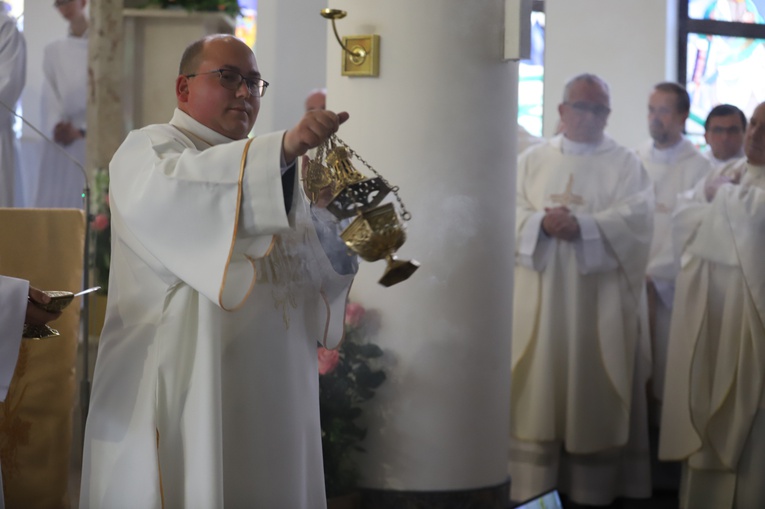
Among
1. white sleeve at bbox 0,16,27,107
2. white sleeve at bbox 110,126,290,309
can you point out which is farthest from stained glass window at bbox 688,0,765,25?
white sleeve at bbox 110,126,290,309

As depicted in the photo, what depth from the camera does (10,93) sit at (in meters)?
5.72

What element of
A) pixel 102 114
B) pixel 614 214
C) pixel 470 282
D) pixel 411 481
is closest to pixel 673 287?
pixel 614 214

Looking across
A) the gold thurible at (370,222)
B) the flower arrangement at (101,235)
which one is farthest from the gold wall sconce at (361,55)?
the gold thurible at (370,222)

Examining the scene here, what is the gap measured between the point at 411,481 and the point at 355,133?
1573mm

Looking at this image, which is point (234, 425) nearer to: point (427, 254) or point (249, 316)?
point (249, 316)

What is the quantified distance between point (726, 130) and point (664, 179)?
0.48 meters

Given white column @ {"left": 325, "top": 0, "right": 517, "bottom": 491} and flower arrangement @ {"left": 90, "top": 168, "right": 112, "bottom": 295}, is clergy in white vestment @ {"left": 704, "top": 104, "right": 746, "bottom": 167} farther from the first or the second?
flower arrangement @ {"left": 90, "top": 168, "right": 112, "bottom": 295}

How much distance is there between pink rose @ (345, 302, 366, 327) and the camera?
4504mm

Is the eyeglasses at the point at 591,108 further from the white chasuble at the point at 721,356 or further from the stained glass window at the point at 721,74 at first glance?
the white chasuble at the point at 721,356

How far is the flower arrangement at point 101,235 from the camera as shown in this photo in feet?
17.4

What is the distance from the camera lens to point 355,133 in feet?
14.7

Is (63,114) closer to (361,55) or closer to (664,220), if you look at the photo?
(361,55)

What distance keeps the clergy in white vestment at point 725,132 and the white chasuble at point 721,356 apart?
30 centimetres

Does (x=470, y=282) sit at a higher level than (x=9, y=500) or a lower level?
higher
